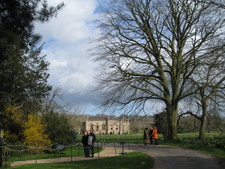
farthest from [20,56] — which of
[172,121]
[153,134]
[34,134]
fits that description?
[172,121]

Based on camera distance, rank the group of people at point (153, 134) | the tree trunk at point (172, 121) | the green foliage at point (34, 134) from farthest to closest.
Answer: the tree trunk at point (172, 121)
the group of people at point (153, 134)
the green foliage at point (34, 134)

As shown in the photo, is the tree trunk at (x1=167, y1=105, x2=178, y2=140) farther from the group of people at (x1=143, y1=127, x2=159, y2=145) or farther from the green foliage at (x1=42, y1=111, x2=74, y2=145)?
the green foliage at (x1=42, y1=111, x2=74, y2=145)

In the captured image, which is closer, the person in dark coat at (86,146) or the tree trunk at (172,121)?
the person in dark coat at (86,146)

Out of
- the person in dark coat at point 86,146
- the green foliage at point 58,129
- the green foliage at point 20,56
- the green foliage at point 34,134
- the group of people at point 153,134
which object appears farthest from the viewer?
the green foliage at point 58,129

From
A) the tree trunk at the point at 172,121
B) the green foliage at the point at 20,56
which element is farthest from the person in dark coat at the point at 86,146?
the tree trunk at the point at 172,121

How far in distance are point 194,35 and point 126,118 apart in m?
10.4

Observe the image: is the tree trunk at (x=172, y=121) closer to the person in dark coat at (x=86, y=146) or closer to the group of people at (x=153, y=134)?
the group of people at (x=153, y=134)

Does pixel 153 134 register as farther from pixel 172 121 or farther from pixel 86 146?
pixel 86 146

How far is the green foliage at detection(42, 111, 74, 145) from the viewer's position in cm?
2955

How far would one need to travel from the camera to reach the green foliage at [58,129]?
2955 cm

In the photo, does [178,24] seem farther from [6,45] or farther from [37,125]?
[6,45]

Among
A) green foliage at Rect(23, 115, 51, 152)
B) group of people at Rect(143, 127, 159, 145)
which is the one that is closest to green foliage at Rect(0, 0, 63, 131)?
green foliage at Rect(23, 115, 51, 152)

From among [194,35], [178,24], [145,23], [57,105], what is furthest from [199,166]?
[57,105]

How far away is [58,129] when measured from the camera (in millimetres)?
29688
